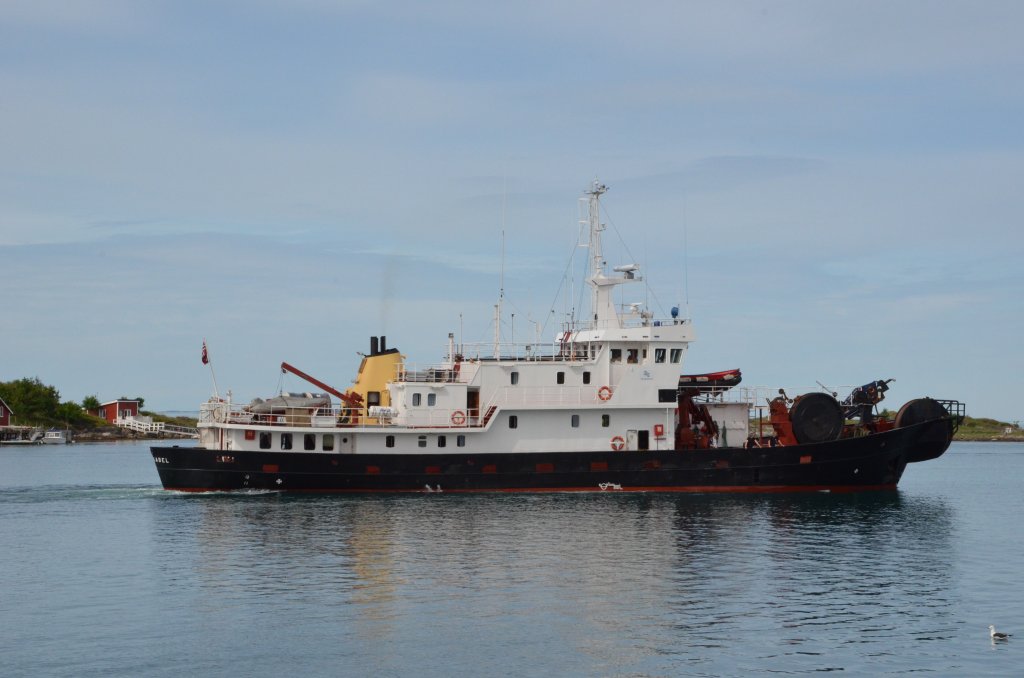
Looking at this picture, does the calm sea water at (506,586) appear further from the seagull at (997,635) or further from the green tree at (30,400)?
Result: the green tree at (30,400)

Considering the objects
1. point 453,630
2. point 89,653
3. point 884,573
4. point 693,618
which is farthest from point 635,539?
point 89,653

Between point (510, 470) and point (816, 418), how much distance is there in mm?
12931

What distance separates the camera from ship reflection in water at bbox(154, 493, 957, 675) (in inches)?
858

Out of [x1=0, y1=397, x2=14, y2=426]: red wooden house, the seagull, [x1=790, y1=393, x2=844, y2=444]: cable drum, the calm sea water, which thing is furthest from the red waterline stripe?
[x1=0, y1=397, x2=14, y2=426]: red wooden house

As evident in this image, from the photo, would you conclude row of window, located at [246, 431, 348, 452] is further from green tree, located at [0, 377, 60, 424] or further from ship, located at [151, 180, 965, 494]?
green tree, located at [0, 377, 60, 424]

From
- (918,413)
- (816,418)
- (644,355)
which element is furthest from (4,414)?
(918,413)

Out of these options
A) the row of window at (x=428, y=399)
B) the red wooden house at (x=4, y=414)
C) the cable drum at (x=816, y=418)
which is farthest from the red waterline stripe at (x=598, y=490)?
the red wooden house at (x=4, y=414)

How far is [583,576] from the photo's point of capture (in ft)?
92.1

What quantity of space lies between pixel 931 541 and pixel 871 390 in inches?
497

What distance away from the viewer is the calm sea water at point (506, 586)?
68.9 feet

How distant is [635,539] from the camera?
1326 inches

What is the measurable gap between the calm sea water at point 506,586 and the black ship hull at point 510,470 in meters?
0.94

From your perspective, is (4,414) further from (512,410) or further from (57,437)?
(512,410)

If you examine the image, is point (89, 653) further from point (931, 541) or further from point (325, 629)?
point (931, 541)
